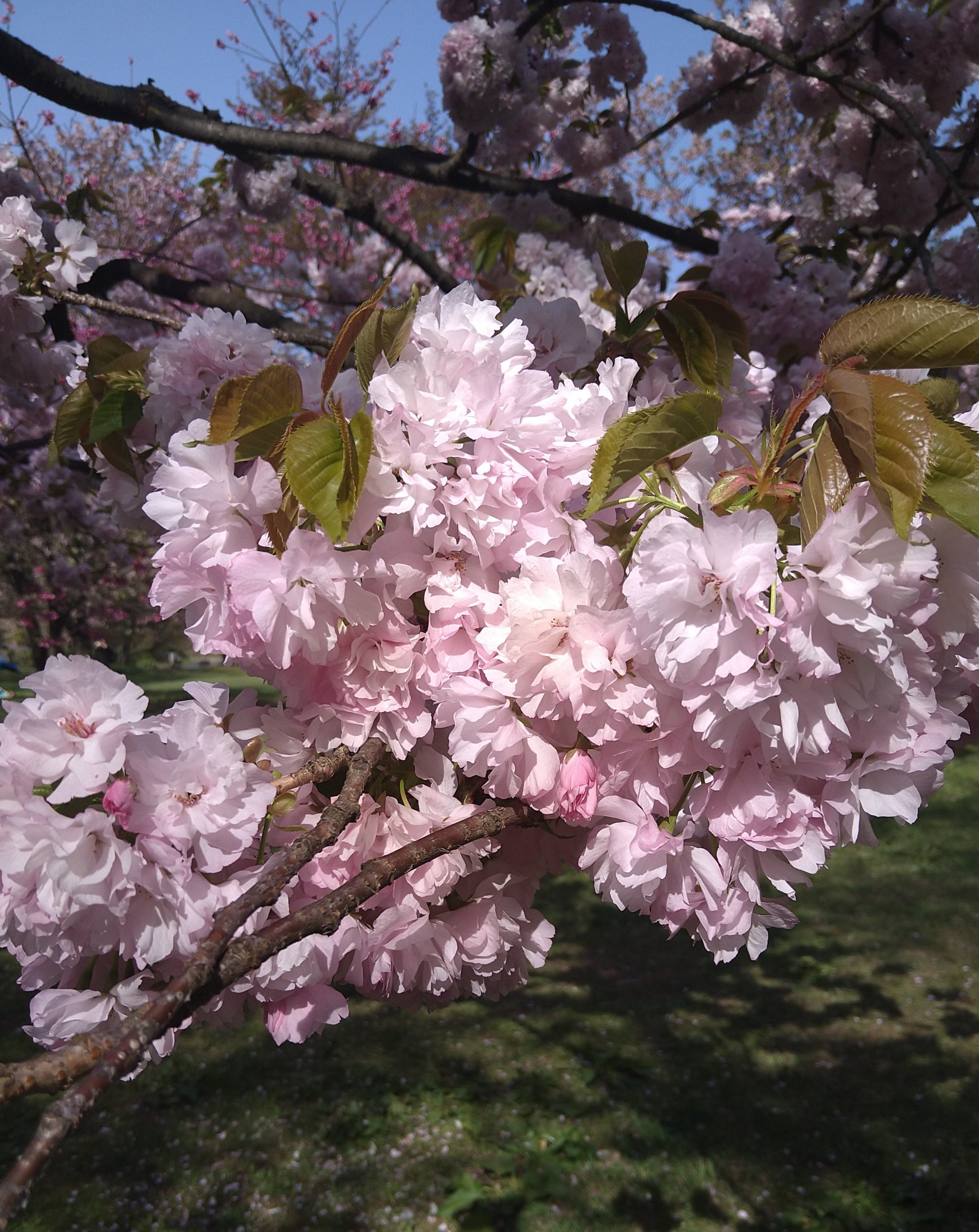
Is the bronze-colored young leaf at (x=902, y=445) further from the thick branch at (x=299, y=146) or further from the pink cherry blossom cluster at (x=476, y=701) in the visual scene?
the thick branch at (x=299, y=146)

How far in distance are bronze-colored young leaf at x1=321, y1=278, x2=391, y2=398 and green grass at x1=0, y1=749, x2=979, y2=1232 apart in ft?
10.1

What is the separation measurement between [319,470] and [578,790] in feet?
1.25

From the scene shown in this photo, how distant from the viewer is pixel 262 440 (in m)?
0.79

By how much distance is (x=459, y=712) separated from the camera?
0.79 metres

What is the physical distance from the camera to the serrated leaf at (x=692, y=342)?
100cm

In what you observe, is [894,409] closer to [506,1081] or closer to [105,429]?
[105,429]

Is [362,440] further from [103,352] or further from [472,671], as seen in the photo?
[103,352]

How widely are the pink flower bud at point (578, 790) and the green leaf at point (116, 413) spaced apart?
0.86 m

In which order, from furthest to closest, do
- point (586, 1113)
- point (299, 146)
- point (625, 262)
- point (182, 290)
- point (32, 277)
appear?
point (586, 1113), point (299, 146), point (182, 290), point (32, 277), point (625, 262)

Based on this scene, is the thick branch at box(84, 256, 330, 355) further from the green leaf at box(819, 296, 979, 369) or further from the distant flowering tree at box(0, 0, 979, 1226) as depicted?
the green leaf at box(819, 296, 979, 369)

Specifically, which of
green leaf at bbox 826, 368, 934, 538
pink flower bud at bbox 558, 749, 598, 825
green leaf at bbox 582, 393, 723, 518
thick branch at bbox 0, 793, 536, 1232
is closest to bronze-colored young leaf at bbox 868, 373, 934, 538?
green leaf at bbox 826, 368, 934, 538

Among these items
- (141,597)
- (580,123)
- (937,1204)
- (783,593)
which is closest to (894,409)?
(783,593)

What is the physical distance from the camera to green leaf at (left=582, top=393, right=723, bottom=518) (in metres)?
0.73

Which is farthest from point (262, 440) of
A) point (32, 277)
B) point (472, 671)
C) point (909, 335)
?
→ point (32, 277)
